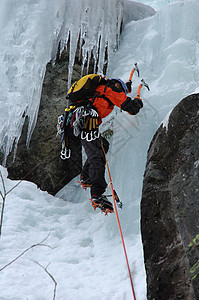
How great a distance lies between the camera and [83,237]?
348cm

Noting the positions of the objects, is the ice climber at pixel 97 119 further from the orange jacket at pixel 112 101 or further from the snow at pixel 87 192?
the snow at pixel 87 192

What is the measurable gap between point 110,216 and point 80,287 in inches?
37.6

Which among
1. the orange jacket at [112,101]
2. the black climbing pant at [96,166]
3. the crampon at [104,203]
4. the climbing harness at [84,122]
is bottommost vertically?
the crampon at [104,203]

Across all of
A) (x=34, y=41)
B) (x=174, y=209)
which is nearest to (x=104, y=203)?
(x=174, y=209)

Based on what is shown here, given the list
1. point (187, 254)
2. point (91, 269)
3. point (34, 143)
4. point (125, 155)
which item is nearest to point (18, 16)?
point (34, 143)

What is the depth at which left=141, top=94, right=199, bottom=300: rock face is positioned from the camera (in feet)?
6.68

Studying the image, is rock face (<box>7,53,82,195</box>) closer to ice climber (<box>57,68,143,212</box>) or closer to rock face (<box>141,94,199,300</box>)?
ice climber (<box>57,68,143,212</box>)

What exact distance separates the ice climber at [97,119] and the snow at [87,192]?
319 mm

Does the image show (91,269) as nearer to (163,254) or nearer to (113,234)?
(113,234)

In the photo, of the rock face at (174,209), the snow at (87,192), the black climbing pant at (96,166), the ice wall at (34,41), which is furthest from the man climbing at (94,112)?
the ice wall at (34,41)

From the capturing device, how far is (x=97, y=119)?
11.5 feet

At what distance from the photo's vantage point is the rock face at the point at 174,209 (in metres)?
2.04

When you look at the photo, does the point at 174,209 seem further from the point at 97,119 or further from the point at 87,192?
the point at 87,192

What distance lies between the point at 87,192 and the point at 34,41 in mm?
2400
